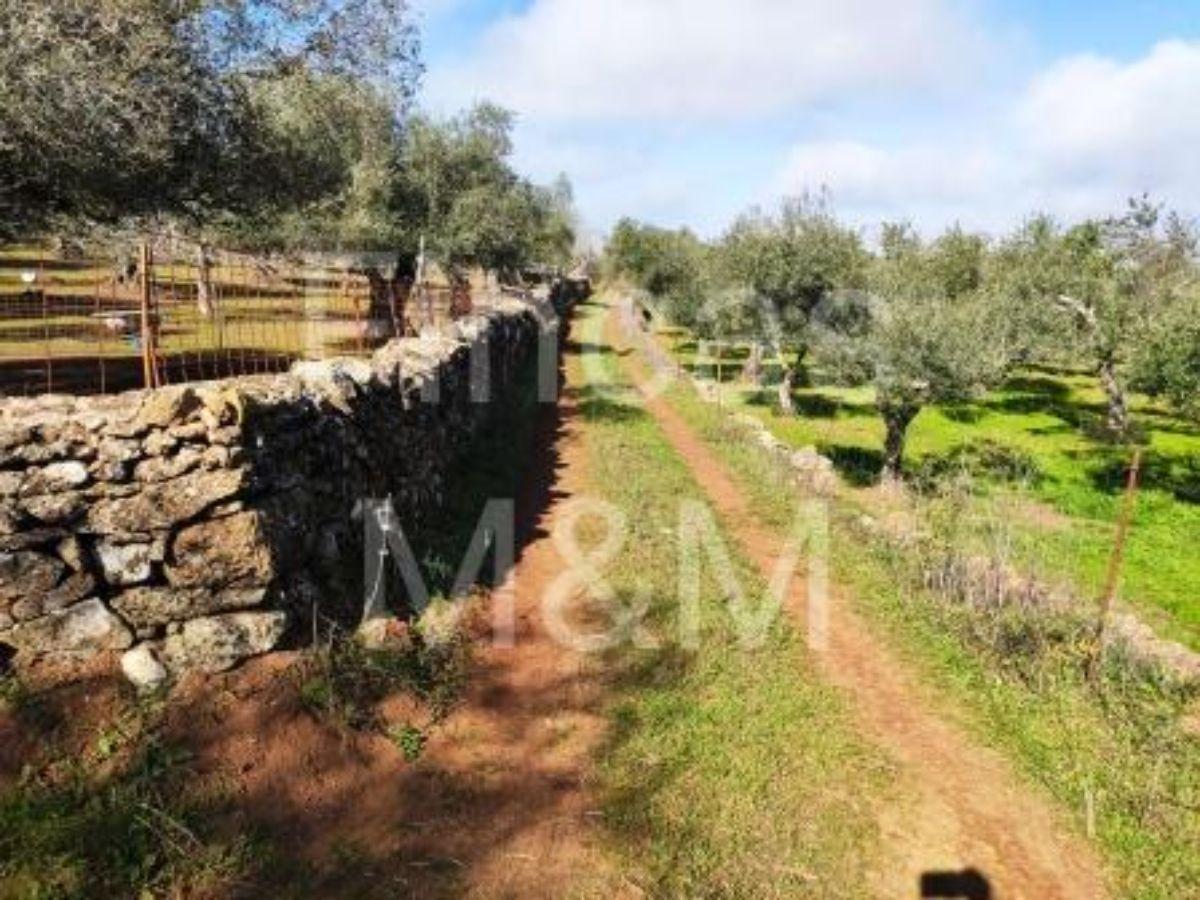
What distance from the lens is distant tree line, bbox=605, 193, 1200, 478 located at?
2519cm

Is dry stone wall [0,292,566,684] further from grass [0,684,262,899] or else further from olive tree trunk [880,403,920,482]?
olive tree trunk [880,403,920,482]

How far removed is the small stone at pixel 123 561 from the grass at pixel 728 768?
465 centimetres

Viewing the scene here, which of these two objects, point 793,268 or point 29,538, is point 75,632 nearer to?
point 29,538

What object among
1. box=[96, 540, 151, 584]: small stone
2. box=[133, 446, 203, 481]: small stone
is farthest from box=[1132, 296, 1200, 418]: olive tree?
box=[96, 540, 151, 584]: small stone

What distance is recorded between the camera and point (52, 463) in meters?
8.66

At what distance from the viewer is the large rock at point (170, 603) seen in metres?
8.99

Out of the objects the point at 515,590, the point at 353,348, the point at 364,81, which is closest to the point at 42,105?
the point at 364,81

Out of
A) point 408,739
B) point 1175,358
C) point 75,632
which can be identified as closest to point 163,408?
point 75,632

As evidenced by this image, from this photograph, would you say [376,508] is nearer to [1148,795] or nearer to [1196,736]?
[1148,795]

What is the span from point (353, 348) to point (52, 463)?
19468 millimetres

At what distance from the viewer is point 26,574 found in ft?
28.0

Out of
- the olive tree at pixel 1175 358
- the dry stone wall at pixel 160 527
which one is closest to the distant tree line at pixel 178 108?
the dry stone wall at pixel 160 527

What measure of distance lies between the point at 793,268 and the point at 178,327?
19710 mm

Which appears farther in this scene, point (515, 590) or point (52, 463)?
point (515, 590)
